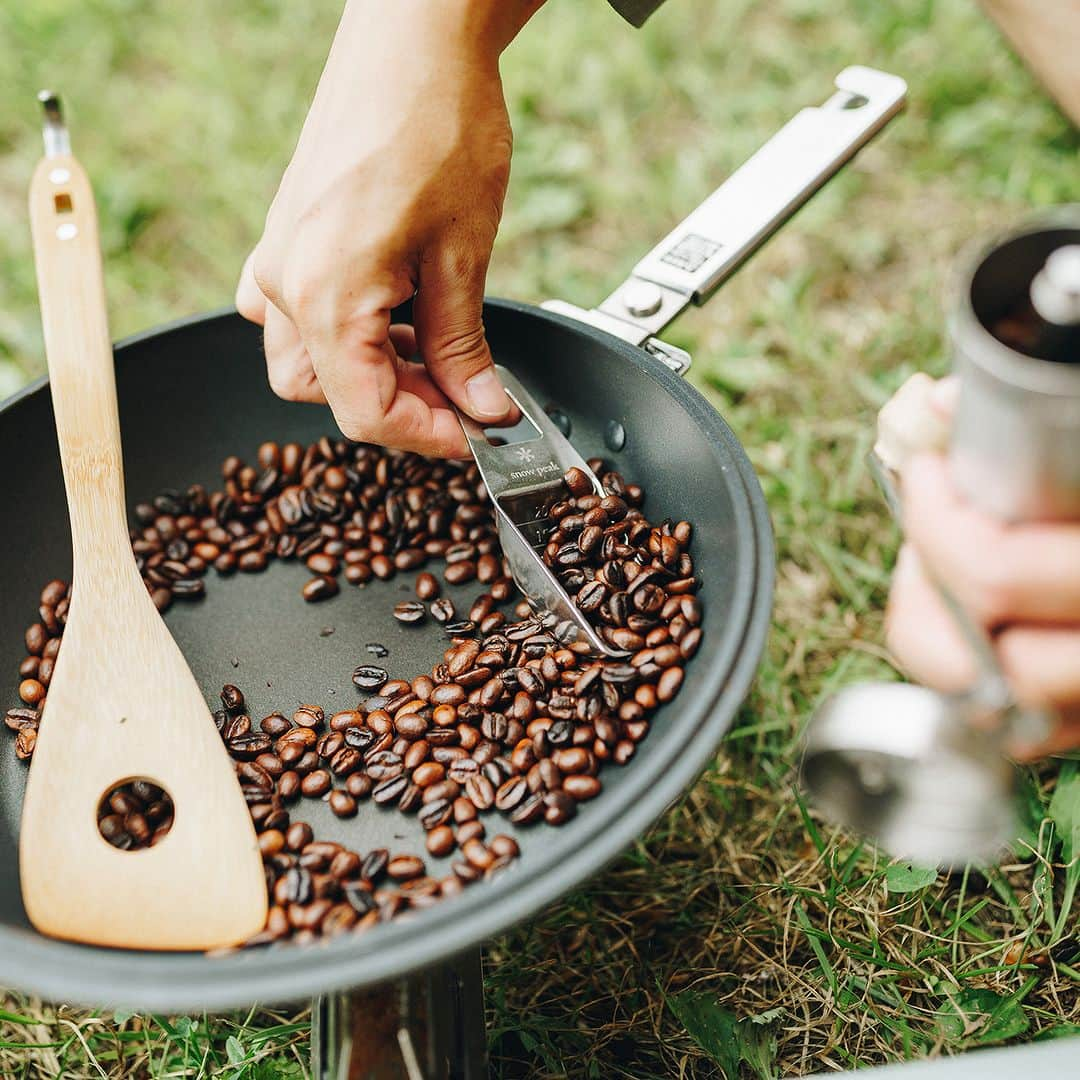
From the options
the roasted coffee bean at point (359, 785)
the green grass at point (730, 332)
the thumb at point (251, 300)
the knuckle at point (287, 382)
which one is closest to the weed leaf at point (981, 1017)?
the green grass at point (730, 332)

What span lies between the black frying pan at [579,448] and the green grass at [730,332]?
46 cm

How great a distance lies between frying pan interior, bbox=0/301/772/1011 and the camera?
1.14 metres

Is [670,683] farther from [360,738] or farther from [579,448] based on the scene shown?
[579,448]

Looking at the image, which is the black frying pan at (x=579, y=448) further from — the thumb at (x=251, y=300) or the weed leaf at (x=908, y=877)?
the weed leaf at (x=908, y=877)

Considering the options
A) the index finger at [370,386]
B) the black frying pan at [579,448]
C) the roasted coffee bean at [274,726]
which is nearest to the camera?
the black frying pan at [579,448]

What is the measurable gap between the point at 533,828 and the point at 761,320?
1765 millimetres

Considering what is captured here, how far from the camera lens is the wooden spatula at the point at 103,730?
1.36 meters

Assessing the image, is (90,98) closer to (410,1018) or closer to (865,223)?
(865,223)

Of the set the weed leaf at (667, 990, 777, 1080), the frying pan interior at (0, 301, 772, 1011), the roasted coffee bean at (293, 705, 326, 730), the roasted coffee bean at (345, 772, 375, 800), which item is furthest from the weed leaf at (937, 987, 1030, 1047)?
the roasted coffee bean at (293, 705, 326, 730)

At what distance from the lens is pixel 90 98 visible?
3592 mm

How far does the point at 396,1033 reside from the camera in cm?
137

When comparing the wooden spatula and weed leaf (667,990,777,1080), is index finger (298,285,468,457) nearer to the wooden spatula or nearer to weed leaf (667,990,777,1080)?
the wooden spatula

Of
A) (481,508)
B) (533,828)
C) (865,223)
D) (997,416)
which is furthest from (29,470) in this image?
(865,223)

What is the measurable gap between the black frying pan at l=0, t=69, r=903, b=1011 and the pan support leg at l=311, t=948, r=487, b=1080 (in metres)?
0.21
